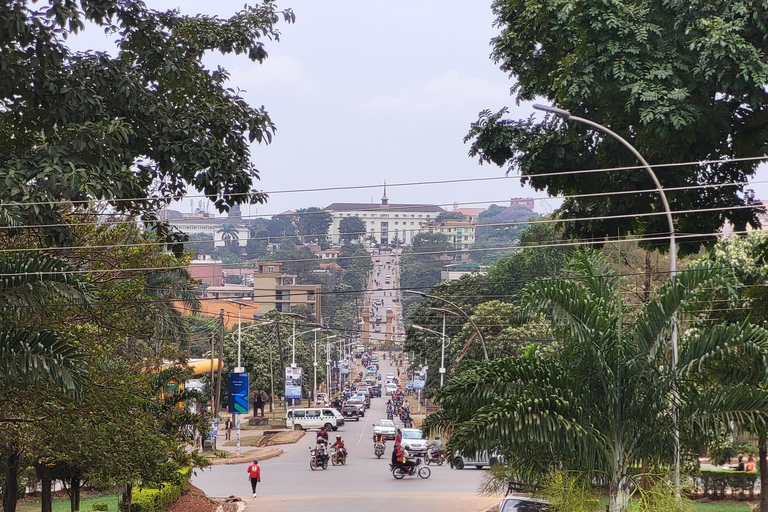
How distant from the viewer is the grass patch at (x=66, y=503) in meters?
28.4

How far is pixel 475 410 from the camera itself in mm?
13703

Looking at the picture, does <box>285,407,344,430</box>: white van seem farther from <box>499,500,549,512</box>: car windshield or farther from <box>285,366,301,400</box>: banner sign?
<box>499,500,549,512</box>: car windshield

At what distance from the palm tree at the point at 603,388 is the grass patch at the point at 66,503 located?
17089mm

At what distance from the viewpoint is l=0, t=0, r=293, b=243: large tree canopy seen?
471 inches

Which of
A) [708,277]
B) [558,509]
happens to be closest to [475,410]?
[558,509]

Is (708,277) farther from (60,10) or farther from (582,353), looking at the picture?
(60,10)

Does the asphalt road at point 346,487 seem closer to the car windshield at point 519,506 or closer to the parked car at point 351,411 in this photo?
the car windshield at point 519,506

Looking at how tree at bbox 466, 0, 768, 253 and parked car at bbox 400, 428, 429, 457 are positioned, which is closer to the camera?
tree at bbox 466, 0, 768, 253

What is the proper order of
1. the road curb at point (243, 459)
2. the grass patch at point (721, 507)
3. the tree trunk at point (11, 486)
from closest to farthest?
the tree trunk at point (11, 486), the grass patch at point (721, 507), the road curb at point (243, 459)

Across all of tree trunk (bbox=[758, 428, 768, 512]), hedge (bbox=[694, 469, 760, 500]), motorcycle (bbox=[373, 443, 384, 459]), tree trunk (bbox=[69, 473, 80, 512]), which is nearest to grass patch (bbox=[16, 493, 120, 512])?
tree trunk (bbox=[69, 473, 80, 512])

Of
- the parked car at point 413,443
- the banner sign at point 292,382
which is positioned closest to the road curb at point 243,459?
the parked car at point 413,443

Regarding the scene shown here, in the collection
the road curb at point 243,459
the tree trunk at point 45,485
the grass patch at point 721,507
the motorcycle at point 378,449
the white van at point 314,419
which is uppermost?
the tree trunk at point 45,485

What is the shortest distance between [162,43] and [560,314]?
22.4 feet

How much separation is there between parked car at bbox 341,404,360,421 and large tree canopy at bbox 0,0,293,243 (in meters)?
62.3
